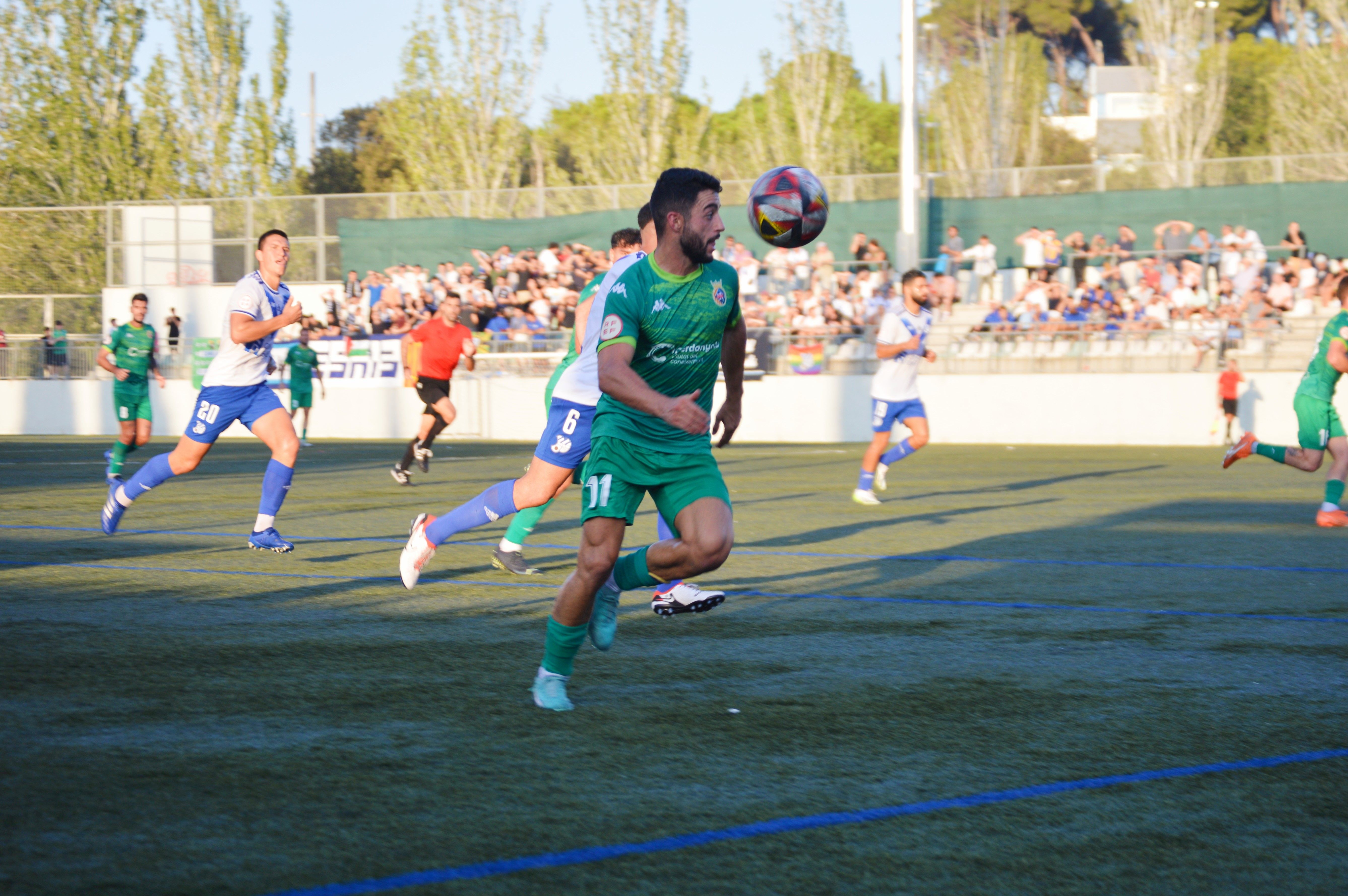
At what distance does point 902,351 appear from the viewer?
13.2 m

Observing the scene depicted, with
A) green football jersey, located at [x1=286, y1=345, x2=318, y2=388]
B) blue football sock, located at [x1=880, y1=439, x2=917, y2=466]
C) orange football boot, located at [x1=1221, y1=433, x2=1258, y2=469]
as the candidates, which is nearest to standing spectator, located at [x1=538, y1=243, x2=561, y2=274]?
green football jersey, located at [x1=286, y1=345, x2=318, y2=388]

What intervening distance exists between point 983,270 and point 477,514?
22.8 metres

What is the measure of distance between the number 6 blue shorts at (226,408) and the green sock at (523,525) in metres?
1.84

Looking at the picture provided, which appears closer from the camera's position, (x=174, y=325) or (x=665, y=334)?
(x=665, y=334)

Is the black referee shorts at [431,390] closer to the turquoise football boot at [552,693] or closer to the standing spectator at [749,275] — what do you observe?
the turquoise football boot at [552,693]

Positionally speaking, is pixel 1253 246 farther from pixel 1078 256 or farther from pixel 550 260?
pixel 550 260

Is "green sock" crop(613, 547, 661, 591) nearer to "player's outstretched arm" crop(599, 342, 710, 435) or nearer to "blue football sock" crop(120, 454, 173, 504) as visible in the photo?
"player's outstretched arm" crop(599, 342, 710, 435)

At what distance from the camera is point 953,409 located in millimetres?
26812

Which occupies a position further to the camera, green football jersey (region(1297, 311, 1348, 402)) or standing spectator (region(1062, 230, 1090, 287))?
standing spectator (region(1062, 230, 1090, 287))

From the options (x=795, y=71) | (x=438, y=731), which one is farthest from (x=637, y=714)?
(x=795, y=71)

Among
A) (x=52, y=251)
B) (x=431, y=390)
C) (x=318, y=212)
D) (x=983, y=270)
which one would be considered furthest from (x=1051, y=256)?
(x=52, y=251)

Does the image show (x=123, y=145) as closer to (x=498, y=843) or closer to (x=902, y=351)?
(x=902, y=351)

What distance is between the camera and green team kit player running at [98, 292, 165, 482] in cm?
1605

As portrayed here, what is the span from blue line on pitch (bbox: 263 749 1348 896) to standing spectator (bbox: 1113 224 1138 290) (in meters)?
24.0
